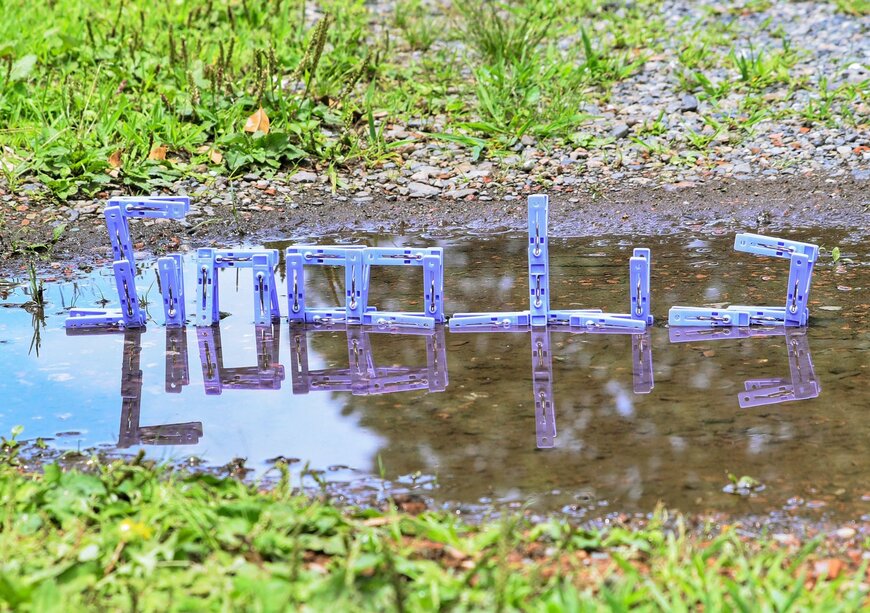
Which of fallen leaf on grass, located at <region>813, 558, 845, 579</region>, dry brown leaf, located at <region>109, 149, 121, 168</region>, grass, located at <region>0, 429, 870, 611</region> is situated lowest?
fallen leaf on grass, located at <region>813, 558, 845, 579</region>

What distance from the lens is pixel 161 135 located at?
876cm

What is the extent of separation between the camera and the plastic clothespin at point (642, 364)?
524 centimetres

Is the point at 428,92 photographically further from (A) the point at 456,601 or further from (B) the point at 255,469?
(A) the point at 456,601

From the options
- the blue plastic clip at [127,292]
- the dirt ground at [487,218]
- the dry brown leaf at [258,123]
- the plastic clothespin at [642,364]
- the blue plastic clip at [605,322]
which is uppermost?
the dry brown leaf at [258,123]

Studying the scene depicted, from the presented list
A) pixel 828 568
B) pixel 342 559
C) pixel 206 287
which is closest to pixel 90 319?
pixel 206 287

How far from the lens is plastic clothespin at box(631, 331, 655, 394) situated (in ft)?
17.2

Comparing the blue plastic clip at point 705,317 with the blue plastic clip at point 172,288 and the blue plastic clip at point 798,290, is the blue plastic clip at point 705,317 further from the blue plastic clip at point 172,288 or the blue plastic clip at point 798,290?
the blue plastic clip at point 172,288

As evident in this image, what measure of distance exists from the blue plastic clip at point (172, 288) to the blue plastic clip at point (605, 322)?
86.9 inches

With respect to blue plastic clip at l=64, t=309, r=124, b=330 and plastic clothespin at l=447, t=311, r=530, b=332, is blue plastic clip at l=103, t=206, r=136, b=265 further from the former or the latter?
plastic clothespin at l=447, t=311, r=530, b=332

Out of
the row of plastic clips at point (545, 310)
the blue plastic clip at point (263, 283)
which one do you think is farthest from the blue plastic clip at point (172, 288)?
the row of plastic clips at point (545, 310)

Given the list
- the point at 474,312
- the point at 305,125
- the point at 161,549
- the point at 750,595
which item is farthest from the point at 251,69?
the point at 750,595

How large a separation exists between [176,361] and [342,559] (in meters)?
2.51

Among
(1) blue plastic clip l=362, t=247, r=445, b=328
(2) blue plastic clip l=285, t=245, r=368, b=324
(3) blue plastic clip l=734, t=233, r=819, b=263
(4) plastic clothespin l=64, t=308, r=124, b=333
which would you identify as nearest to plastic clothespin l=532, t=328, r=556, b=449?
(1) blue plastic clip l=362, t=247, r=445, b=328

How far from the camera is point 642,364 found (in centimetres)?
554
